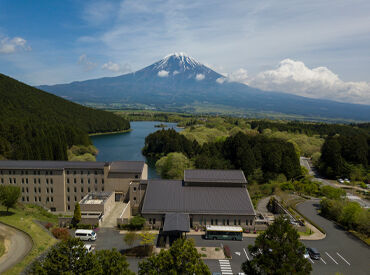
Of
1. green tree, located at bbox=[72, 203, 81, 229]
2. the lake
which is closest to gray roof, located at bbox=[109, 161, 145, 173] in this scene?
green tree, located at bbox=[72, 203, 81, 229]

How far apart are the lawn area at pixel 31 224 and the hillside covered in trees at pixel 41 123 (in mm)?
19276

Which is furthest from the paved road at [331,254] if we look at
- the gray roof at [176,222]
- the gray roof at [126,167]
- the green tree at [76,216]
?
the gray roof at [126,167]

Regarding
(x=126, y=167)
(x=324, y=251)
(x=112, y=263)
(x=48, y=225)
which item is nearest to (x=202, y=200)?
(x=126, y=167)

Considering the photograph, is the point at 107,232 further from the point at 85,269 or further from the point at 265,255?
the point at 265,255

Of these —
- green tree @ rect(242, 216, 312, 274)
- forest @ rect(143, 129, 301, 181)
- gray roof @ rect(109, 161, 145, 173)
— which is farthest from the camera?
forest @ rect(143, 129, 301, 181)

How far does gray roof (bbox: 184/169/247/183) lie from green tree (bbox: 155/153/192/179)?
10309mm

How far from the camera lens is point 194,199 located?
25984mm

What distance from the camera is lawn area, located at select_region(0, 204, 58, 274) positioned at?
17334 mm

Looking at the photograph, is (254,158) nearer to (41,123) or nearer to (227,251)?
(227,251)

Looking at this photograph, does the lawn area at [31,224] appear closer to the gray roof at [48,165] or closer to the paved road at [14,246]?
the paved road at [14,246]

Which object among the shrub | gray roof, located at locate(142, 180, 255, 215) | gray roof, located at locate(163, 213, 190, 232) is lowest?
the shrub

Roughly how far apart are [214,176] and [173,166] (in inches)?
508

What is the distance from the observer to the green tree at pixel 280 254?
12438mm

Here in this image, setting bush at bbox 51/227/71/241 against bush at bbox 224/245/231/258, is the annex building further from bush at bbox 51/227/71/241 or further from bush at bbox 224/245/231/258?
bush at bbox 224/245/231/258
